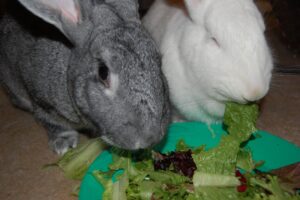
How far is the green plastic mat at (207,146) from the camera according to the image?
251 cm

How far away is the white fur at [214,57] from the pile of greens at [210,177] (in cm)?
22

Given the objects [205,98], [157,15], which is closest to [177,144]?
[205,98]

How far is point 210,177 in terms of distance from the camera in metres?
2.30

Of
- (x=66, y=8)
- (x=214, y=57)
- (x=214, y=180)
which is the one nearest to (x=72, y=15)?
(x=66, y=8)

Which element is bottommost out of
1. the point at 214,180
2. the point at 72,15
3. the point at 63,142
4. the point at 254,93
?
the point at 63,142

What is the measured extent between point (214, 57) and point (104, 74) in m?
0.64

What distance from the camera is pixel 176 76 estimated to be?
2.81m

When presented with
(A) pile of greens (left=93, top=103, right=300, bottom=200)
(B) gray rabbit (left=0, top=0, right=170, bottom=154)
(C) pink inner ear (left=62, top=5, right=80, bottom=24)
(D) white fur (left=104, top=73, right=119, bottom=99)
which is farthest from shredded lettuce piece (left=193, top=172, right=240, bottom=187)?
(C) pink inner ear (left=62, top=5, right=80, bottom=24)

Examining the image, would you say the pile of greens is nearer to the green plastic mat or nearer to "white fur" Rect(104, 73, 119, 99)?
the green plastic mat

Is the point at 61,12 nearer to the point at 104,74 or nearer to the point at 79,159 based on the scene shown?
the point at 104,74

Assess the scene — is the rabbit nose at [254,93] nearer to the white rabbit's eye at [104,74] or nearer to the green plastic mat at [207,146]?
the green plastic mat at [207,146]

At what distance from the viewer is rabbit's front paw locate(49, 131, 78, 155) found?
9.98 feet

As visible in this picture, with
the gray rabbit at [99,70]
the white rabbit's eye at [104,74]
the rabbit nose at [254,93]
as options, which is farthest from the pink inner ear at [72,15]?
the rabbit nose at [254,93]

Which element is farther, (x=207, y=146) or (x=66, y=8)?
(x=207, y=146)
